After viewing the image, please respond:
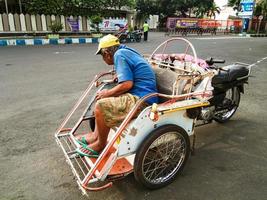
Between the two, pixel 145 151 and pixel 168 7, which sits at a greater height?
pixel 168 7

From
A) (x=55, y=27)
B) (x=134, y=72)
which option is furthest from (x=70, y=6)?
(x=134, y=72)

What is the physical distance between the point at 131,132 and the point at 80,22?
18.9 m

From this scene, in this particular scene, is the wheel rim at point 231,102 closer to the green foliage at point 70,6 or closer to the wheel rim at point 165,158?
the wheel rim at point 165,158

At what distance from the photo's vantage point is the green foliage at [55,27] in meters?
17.6

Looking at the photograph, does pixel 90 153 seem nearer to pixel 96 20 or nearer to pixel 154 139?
pixel 154 139

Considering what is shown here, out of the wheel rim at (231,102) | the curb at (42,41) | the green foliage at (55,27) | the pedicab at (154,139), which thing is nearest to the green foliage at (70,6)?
the green foliage at (55,27)

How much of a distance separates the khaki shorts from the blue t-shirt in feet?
0.53

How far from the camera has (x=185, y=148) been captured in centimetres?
283

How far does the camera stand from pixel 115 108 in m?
2.64

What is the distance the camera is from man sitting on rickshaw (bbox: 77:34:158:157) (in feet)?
8.64

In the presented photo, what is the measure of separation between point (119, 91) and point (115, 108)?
0.19 metres

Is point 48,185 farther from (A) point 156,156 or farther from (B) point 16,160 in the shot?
(A) point 156,156

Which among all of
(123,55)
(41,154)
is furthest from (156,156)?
(41,154)

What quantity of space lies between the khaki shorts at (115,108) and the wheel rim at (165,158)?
467 mm
